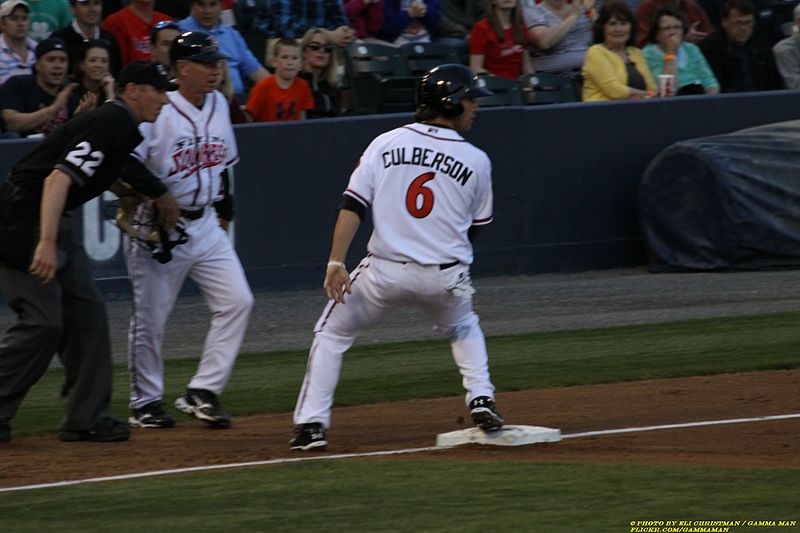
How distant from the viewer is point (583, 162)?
14.7m

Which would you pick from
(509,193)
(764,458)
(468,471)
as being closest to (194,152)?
(468,471)

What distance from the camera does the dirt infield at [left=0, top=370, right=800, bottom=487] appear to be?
6.93 metres

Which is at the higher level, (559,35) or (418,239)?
(559,35)

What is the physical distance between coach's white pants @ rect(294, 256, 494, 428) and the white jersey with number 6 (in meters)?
0.09

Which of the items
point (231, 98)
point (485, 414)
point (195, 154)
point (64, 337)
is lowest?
point (485, 414)

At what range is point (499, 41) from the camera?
49.3ft

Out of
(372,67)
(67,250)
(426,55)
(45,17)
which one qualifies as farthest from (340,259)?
(426,55)

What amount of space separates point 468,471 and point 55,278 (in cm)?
236

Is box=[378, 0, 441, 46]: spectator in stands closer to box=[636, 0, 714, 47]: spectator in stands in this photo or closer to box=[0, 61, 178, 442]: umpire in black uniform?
box=[636, 0, 714, 47]: spectator in stands

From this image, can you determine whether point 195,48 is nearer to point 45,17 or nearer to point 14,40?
point 14,40

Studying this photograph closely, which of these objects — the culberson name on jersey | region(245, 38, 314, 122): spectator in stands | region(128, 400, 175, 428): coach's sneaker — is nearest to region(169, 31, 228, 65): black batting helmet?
the culberson name on jersey

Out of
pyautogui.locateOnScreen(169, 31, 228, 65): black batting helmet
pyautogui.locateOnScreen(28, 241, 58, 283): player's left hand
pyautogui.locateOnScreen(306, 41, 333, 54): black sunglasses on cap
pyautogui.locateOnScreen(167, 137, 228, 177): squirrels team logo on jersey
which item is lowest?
pyautogui.locateOnScreen(28, 241, 58, 283): player's left hand

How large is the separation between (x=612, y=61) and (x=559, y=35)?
0.68 m

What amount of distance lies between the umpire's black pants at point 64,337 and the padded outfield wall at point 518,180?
524 cm
